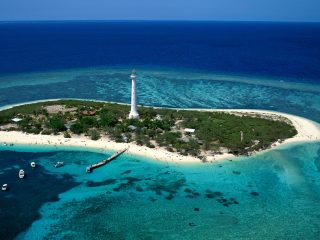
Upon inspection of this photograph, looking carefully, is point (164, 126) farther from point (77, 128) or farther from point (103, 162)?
point (103, 162)

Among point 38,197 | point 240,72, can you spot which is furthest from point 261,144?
point 240,72

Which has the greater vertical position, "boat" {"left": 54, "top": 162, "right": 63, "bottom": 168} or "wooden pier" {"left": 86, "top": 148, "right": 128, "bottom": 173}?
"wooden pier" {"left": 86, "top": 148, "right": 128, "bottom": 173}

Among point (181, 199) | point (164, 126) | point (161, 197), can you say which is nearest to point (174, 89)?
point (164, 126)

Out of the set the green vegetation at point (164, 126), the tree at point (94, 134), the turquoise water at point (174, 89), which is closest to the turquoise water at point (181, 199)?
the tree at point (94, 134)

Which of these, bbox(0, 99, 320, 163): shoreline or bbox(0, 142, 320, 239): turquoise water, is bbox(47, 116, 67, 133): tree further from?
bbox(0, 142, 320, 239): turquoise water

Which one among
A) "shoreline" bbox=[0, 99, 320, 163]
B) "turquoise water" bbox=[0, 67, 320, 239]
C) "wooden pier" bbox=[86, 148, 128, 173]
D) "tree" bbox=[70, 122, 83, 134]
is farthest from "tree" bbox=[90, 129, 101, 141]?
"wooden pier" bbox=[86, 148, 128, 173]

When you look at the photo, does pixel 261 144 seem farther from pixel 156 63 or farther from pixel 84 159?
pixel 156 63
